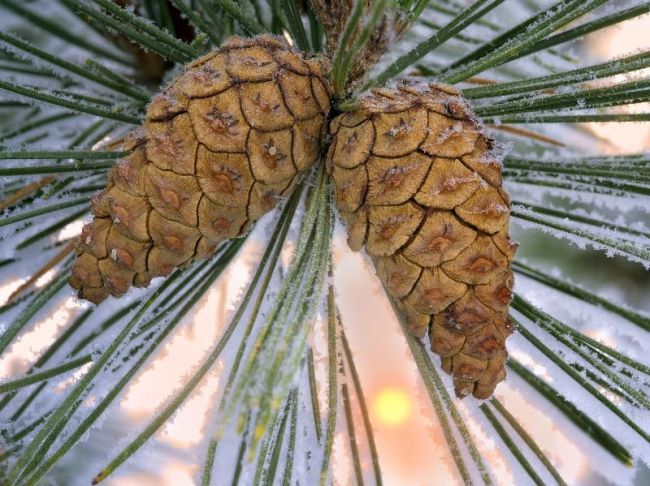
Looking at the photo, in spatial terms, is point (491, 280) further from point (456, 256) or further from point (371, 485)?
point (371, 485)

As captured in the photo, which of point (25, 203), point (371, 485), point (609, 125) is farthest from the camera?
point (609, 125)

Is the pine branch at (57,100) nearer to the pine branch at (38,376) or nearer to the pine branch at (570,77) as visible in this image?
the pine branch at (38,376)

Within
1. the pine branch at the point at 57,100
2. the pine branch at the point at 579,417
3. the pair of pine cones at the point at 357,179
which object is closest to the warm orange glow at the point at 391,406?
the pine branch at the point at 579,417

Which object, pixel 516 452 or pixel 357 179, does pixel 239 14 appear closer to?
pixel 357 179

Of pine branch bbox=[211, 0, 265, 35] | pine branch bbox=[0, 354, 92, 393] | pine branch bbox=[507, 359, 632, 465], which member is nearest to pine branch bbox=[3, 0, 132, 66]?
pine branch bbox=[211, 0, 265, 35]

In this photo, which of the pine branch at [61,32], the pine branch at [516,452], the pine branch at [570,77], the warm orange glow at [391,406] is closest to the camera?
the pine branch at [570,77]

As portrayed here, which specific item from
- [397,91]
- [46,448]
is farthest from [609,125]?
[46,448]

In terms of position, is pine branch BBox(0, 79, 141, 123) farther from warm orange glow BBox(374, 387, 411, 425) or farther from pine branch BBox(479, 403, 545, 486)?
warm orange glow BBox(374, 387, 411, 425)
